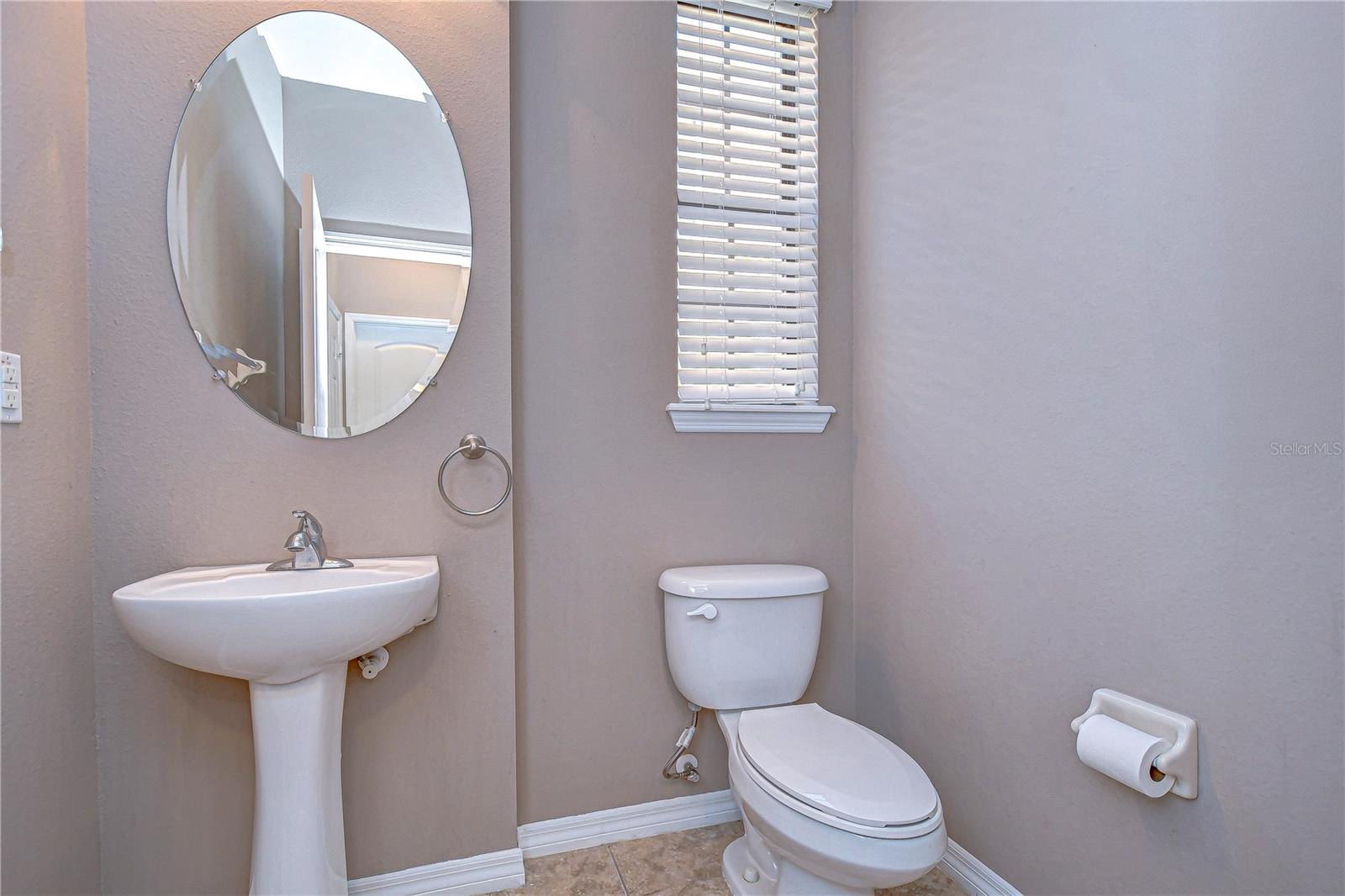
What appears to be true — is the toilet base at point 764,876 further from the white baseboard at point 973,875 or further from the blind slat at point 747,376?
the blind slat at point 747,376

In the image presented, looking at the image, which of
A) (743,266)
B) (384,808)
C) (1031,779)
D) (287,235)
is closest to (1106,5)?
(743,266)

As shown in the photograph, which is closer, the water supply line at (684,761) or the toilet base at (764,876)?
the toilet base at (764,876)

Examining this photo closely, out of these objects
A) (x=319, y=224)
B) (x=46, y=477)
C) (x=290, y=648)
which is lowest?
(x=290, y=648)

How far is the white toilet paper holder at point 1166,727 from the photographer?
104cm

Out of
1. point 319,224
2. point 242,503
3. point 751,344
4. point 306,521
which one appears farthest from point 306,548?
point 751,344

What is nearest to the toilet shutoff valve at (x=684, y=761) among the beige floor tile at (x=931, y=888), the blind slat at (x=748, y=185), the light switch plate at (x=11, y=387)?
the beige floor tile at (x=931, y=888)

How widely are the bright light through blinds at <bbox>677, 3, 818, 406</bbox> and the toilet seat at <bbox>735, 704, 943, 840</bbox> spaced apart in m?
0.84

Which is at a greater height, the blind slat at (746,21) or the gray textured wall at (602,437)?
the blind slat at (746,21)

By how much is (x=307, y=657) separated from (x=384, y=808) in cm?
55

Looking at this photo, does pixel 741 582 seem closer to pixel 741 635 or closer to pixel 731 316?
pixel 741 635

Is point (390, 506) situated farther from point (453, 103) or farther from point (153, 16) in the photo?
point (153, 16)

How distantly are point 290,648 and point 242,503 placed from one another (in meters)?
0.41

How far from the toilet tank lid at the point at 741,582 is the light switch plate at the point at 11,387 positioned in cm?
130

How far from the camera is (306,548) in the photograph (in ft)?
4.35
